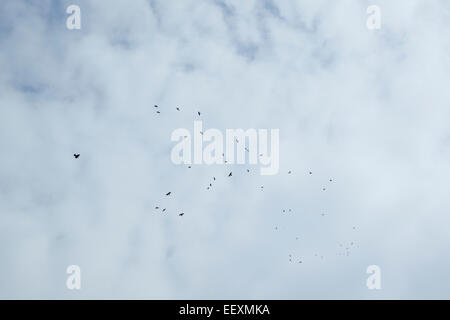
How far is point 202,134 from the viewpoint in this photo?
97.6 ft
